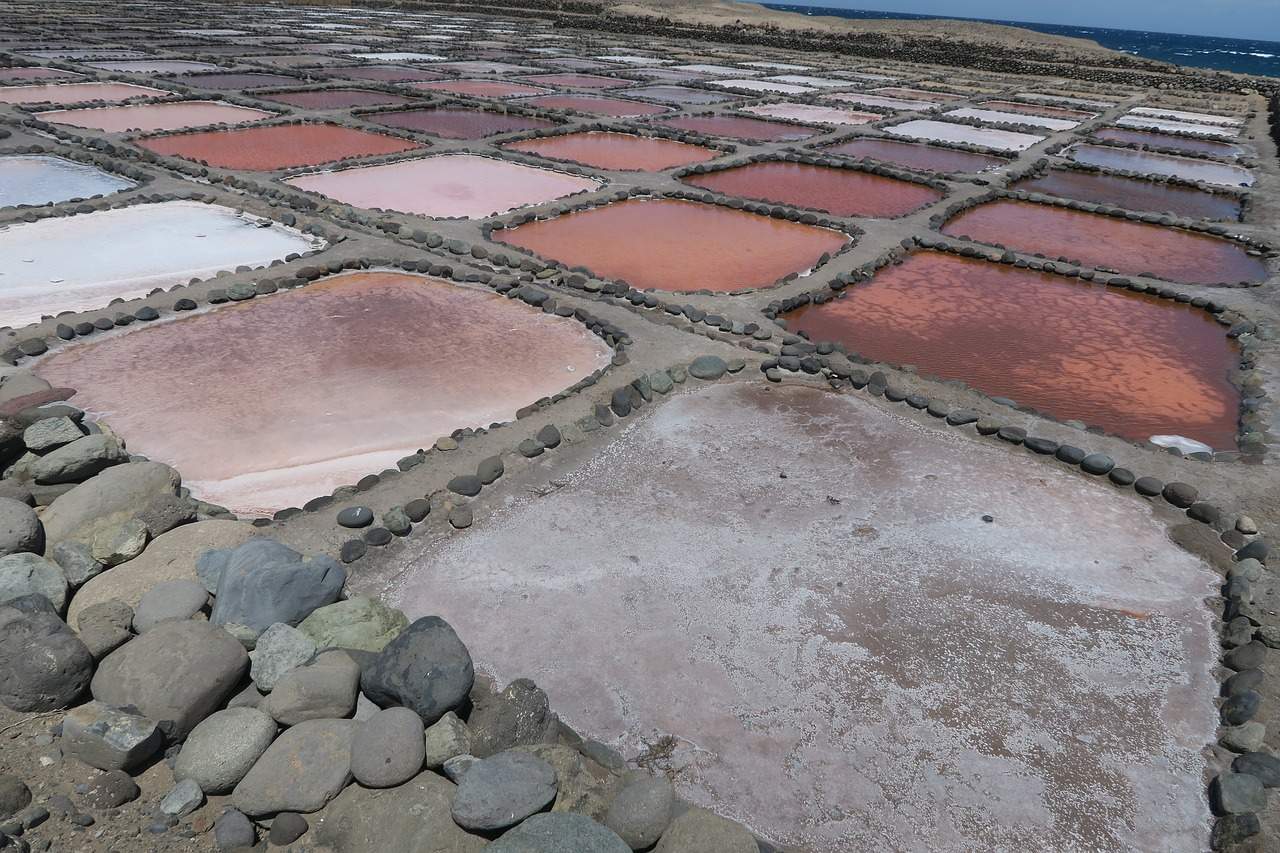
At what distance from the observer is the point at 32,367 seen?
6.68 metres

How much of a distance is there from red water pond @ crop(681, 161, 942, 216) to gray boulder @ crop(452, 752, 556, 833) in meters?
10.9

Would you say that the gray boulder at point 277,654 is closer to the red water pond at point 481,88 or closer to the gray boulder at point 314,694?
the gray boulder at point 314,694

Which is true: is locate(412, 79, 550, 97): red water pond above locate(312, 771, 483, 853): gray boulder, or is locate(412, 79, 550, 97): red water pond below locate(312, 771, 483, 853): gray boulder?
above

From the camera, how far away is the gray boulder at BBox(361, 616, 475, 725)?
3412 mm

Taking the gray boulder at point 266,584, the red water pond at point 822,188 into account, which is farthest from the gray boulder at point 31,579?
the red water pond at point 822,188

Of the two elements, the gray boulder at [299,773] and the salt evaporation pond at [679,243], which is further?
the salt evaporation pond at [679,243]

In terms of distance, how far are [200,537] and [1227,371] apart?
893 centimetres

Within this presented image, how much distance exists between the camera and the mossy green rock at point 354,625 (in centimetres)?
375

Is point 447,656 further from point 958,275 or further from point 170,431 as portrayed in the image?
point 958,275

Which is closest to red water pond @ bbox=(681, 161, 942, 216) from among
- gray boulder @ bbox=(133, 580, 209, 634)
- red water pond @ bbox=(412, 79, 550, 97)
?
red water pond @ bbox=(412, 79, 550, 97)

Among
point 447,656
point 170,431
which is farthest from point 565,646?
point 170,431

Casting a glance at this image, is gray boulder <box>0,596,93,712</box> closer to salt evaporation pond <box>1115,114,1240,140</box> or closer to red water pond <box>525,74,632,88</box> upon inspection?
red water pond <box>525,74,632,88</box>

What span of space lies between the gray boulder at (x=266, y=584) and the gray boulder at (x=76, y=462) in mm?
1286

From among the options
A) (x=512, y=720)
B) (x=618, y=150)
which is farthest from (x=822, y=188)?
(x=512, y=720)
